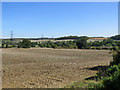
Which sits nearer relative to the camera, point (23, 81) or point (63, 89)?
point (63, 89)

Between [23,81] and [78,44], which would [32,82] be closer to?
[23,81]

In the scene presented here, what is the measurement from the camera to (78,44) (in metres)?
60.5

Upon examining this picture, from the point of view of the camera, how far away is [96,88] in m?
7.40

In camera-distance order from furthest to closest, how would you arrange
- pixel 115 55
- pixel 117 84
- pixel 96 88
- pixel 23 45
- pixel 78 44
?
pixel 78 44 → pixel 23 45 → pixel 115 55 → pixel 96 88 → pixel 117 84

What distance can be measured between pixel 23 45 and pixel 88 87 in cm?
4771

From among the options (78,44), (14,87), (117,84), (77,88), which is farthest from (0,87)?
(78,44)

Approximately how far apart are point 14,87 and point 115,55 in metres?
6.58

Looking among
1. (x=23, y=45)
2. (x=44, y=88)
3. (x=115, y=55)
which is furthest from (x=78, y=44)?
(x=44, y=88)

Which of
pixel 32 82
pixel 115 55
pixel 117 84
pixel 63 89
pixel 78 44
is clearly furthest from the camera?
pixel 78 44

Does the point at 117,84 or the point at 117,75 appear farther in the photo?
the point at 117,75

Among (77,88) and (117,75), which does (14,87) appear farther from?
(117,75)

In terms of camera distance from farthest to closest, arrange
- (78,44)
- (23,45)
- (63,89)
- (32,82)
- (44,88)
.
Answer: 1. (78,44)
2. (23,45)
3. (32,82)
4. (44,88)
5. (63,89)

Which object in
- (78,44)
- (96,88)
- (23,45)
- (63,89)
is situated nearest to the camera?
(96,88)

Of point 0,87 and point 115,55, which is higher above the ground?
point 115,55
